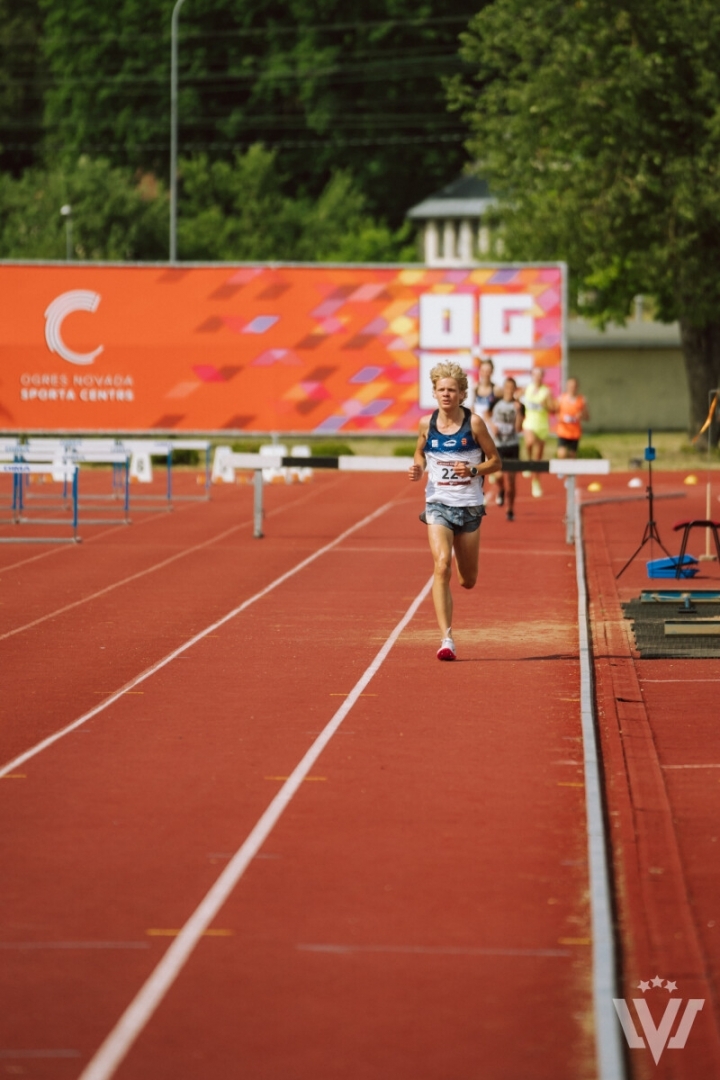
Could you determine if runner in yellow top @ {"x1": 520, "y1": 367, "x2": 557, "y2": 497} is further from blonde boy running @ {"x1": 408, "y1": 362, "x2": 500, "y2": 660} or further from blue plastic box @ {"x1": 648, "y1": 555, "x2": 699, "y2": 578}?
blonde boy running @ {"x1": 408, "y1": 362, "x2": 500, "y2": 660}

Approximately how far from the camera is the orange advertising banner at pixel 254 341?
34.2 meters

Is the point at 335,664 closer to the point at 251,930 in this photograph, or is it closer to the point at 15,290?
the point at 251,930

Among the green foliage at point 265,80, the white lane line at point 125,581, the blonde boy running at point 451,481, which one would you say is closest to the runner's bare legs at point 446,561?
the blonde boy running at point 451,481

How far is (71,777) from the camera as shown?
8547 mm

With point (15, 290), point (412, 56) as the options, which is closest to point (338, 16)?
point (412, 56)

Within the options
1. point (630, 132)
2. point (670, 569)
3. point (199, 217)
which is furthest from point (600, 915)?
point (199, 217)

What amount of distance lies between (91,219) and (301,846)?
6006cm

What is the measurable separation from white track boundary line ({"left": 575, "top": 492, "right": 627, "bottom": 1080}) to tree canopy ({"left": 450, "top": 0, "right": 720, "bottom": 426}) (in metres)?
30.5

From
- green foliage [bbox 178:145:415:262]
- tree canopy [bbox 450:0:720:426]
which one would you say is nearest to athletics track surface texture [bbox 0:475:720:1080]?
tree canopy [bbox 450:0:720:426]

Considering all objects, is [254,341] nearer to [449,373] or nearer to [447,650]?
[447,650]

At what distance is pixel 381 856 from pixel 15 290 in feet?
96.0

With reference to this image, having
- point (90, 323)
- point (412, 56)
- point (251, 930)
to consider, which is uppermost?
point (412, 56)

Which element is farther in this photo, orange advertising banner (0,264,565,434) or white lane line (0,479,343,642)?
orange advertising banner (0,264,565,434)

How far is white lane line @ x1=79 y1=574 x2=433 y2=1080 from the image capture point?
16.5ft
